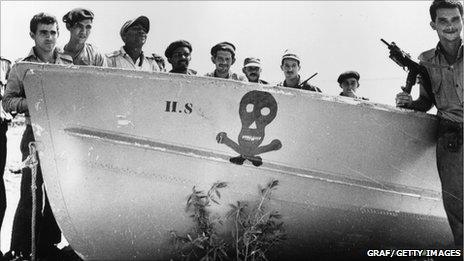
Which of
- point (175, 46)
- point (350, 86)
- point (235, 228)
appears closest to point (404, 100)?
point (235, 228)

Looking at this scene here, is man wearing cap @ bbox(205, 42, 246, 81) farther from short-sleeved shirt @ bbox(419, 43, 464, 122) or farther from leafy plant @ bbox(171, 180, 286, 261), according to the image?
short-sleeved shirt @ bbox(419, 43, 464, 122)

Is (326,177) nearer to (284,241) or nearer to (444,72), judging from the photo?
(284,241)

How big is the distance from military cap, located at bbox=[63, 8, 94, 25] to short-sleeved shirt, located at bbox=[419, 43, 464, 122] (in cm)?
306

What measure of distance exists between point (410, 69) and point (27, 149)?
132 inches

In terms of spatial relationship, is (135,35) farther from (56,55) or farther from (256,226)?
(256,226)

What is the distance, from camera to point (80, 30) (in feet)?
14.6

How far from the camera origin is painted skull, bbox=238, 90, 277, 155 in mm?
3393

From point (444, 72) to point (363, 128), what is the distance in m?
0.78

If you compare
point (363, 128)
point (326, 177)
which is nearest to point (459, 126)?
point (363, 128)

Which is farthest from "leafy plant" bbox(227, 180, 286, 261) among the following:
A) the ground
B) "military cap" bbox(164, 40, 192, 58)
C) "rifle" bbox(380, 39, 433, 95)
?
the ground

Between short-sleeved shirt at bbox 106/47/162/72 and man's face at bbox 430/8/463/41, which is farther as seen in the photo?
short-sleeved shirt at bbox 106/47/162/72

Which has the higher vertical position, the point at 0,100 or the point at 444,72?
the point at 444,72

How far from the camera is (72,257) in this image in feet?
14.5

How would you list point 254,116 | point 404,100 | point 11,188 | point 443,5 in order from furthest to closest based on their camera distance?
point 11,188
point 404,100
point 443,5
point 254,116
